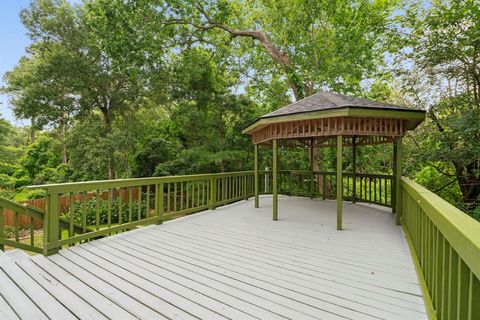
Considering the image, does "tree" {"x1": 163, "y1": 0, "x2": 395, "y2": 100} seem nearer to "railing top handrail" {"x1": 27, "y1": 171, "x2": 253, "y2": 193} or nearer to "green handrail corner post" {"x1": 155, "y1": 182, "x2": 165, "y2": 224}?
"green handrail corner post" {"x1": 155, "y1": 182, "x2": 165, "y2": 224}

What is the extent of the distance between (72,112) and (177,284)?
12.3m

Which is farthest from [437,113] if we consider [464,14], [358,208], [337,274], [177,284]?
[177,284]

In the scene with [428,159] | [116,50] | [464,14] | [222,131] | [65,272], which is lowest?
[65,272]

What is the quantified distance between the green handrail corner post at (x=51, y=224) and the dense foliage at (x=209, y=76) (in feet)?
19.6

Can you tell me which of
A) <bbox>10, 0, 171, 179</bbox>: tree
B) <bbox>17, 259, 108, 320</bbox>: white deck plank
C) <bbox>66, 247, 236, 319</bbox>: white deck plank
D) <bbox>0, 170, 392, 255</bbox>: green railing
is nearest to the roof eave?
<bbox>0, 170, 392, 255</bbox>: green railing

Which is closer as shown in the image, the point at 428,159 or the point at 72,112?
the point at 428,159

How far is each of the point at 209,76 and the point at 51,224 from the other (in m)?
8.83

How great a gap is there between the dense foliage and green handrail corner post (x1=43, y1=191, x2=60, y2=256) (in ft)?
19.6

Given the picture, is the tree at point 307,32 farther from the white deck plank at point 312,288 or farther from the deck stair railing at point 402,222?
the white deck plank at point 312,288

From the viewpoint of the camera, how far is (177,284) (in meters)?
2.59

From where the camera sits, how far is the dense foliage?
302 inches

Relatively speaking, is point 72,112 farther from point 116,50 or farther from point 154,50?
point 154,50

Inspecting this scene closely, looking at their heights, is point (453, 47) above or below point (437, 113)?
above

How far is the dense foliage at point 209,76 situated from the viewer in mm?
7680
